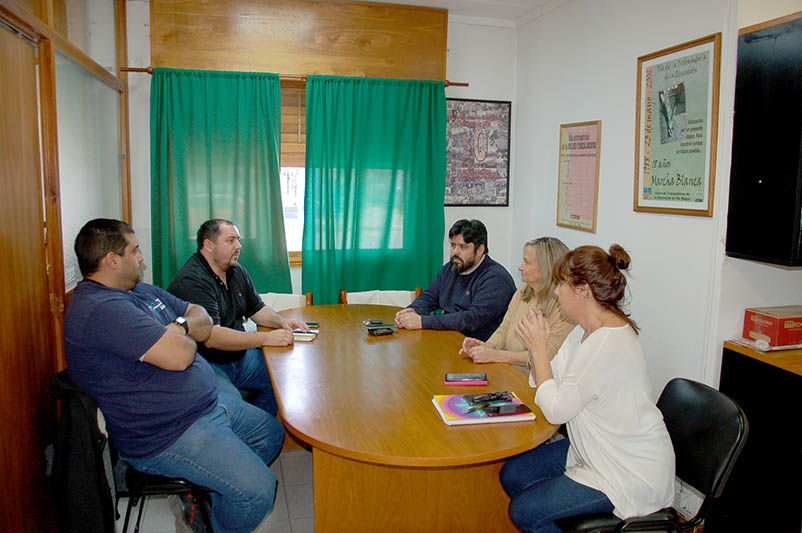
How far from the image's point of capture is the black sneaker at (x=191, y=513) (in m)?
2.06

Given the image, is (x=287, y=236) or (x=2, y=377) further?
(x=287, y=236)

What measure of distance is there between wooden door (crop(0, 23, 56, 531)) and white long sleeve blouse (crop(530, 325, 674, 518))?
183 centimetres

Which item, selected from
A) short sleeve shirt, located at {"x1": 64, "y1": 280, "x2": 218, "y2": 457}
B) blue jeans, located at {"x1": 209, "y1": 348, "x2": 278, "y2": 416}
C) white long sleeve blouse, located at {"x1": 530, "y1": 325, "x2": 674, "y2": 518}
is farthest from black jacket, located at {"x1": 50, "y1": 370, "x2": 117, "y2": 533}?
white long sleeve blouse, located at {"x1": 530, "y1": 325, "x2": 674, "y2": 518}

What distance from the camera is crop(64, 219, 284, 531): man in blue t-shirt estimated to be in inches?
76.0

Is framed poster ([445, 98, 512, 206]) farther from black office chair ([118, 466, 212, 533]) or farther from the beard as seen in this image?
black office chair ([118, 466, 212, 533])

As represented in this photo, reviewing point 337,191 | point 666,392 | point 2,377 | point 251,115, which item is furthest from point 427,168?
point 2,377

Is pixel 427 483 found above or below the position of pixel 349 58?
below

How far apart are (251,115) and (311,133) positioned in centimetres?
41

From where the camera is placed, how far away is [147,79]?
3852 millimetres

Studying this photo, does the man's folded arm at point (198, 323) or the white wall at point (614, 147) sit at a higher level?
the white wall at point (614, 147)

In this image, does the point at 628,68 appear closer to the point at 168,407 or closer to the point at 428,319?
the point at 428,319

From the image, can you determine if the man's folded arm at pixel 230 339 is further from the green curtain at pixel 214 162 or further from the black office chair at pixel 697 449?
the black office chair at pixel 697 449

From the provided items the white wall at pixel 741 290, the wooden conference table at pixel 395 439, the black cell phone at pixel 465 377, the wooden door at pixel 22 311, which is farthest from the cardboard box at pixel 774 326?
the wooden door at pixel 22 311

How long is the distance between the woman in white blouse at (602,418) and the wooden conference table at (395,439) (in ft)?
0.48
